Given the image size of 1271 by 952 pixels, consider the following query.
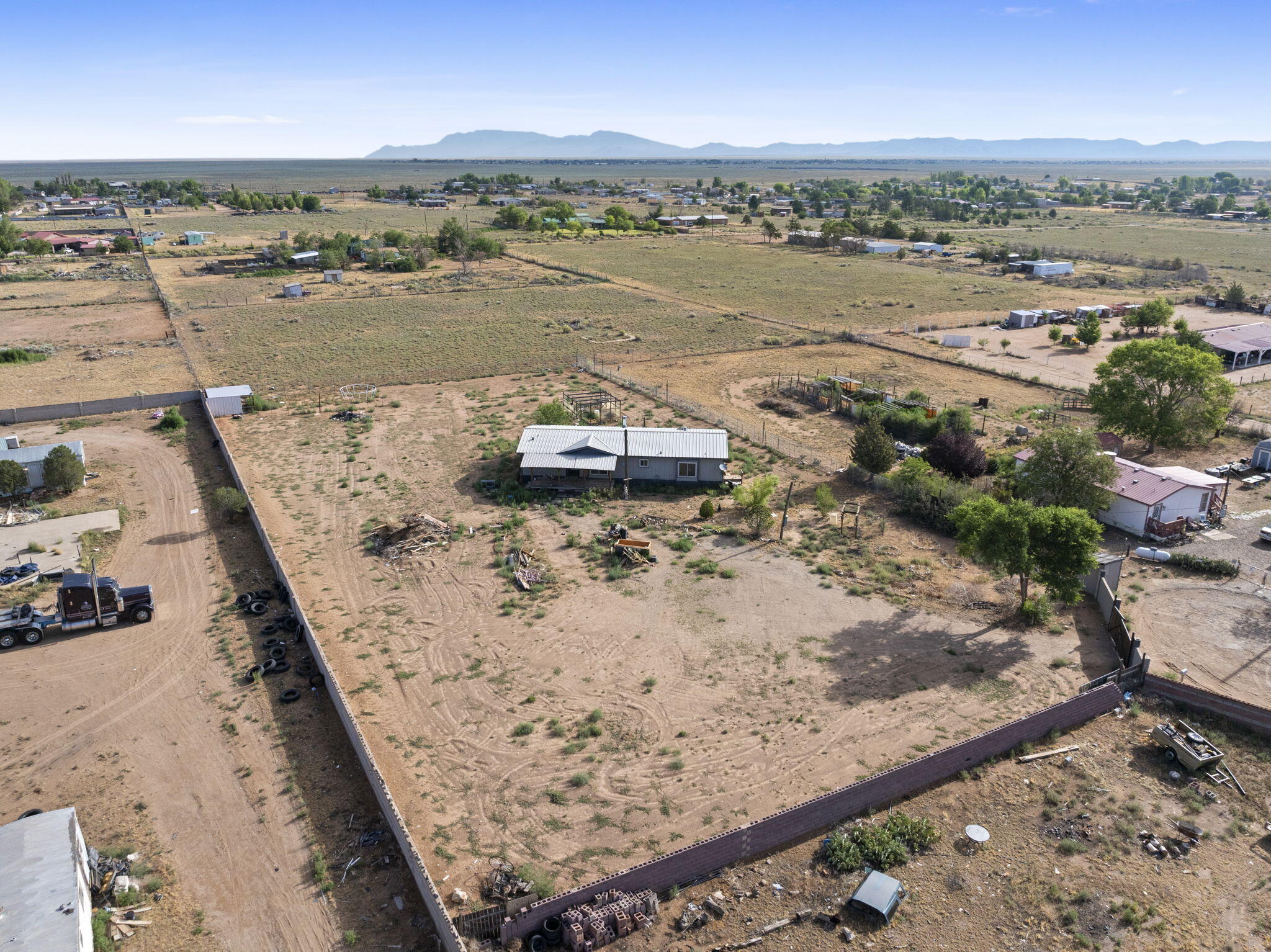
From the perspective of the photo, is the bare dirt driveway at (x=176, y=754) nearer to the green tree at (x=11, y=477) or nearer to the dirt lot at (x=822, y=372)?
the green tree at (x=11, y=477)

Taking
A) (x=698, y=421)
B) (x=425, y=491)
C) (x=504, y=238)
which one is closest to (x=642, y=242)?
(x=504, y=238)

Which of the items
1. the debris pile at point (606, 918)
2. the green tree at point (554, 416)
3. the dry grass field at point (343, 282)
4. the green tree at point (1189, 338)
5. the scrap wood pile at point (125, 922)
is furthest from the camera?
the dry grass field at point (343, 282)

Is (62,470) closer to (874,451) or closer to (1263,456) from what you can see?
(874,451)

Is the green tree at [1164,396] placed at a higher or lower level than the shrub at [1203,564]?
higher

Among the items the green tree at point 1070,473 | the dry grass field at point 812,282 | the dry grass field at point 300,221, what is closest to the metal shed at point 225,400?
the green tree at point 1070,473

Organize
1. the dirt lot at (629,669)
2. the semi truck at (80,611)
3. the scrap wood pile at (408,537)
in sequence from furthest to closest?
the scrap wood pile at (408,537), the semi truck at (80,611), the dirt lot at (629,669)

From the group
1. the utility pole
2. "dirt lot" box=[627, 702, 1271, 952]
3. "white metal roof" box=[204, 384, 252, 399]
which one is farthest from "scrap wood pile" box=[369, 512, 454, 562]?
"white metal roof" box=[204, 384, 252, 399]
